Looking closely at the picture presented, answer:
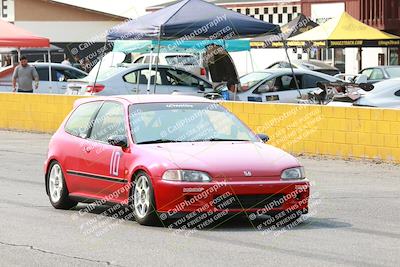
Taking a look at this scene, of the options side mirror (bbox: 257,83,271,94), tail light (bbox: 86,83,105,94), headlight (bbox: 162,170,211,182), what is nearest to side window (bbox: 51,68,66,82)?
tail light (bbox: 86,83,105,94)

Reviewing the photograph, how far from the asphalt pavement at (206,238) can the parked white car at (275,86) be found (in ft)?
38.1

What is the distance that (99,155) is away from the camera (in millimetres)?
11250

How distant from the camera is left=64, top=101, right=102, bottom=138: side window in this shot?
11.9 m

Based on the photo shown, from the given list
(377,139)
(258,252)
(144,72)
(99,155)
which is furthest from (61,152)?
(144,72)

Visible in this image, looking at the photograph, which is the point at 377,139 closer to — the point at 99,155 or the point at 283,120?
the point at 283,120

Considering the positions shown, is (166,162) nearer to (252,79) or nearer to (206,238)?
(206,238)

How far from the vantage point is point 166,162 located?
10.3m

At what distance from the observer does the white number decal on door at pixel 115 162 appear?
1088 cm

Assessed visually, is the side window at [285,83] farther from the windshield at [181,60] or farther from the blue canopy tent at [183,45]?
the windshield at [181,60]

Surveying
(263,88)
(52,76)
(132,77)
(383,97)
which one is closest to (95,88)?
(132,77)

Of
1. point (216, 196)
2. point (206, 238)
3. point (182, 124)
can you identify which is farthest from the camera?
point (182, 124)

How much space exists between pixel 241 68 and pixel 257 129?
91.7 feet

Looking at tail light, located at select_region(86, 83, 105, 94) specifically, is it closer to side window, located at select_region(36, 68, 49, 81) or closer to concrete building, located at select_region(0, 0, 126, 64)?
side window, located at select_region(36, 68, 49, 81)

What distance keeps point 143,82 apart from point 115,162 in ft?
55.2
